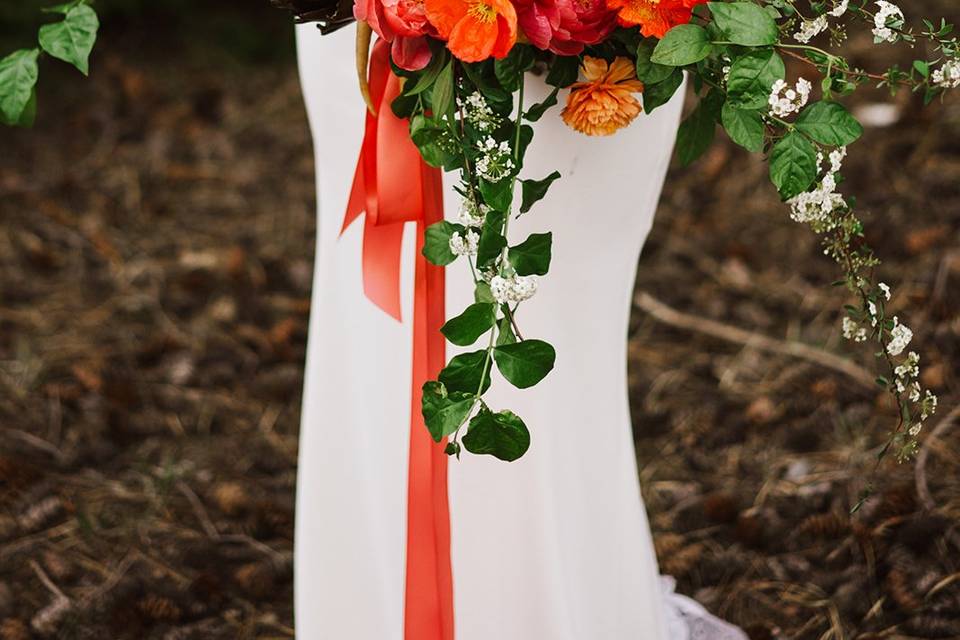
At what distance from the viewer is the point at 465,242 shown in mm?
1168

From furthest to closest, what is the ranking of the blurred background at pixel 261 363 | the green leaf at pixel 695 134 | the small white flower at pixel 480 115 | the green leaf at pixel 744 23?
1. the blurred background at pixel 261 363
2. the green leaf at pixel 695 134
3. the small white flower at pixel 480 115
4. the green leaf at pixel 744 23

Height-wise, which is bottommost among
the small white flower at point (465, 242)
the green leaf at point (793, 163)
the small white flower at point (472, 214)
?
the small white flower at point (465, 242)

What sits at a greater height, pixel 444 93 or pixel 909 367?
pixel 444 93

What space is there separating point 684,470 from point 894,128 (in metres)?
1.88

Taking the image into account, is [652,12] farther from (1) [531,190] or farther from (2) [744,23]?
(1) [531,190]

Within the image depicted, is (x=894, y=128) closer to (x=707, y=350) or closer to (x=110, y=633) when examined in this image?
(x=707, y=350)

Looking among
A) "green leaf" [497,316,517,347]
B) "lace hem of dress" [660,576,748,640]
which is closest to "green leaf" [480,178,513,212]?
"green leaf" [497,316,517,347]

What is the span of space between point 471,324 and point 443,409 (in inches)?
3.5

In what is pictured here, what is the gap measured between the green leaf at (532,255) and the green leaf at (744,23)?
10.1 inches

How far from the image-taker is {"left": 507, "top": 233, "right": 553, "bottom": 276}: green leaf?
1136 millimetres

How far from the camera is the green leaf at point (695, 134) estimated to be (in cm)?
140

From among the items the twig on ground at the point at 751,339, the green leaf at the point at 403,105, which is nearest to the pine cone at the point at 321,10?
the green leaf at the point at 403,105

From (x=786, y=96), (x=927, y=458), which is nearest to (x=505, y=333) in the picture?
(x=786, y=96)

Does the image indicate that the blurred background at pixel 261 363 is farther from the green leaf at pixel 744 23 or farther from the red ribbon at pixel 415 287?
the green leaf at pixel 744 23
